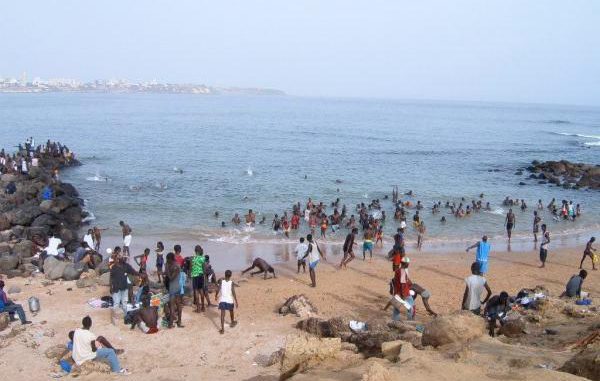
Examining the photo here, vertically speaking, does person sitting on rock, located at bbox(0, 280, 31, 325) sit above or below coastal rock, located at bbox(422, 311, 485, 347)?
below

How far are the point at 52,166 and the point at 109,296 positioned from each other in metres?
30.5

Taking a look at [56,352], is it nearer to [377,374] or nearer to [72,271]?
[72,271]

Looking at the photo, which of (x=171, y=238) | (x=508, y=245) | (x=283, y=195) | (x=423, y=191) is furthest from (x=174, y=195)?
(x=508, y=245)

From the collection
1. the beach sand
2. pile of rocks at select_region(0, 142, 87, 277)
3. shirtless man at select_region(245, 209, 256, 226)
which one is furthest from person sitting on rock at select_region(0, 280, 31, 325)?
shirtless man at select_region(245, 209, 256, 226)

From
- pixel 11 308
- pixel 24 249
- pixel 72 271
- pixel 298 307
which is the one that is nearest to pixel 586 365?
pixel 298 307

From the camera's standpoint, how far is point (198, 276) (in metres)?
13.2

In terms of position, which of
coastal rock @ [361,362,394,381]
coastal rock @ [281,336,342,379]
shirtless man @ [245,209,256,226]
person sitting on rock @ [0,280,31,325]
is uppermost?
coastal rock @ [361,362,394,381]

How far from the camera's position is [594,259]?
18.6 m

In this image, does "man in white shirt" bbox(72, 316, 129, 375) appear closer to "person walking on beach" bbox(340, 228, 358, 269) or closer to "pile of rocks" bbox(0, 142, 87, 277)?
"pile of rocks" bbox(0, 142, 87, 277)

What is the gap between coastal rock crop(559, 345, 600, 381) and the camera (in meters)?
6.85

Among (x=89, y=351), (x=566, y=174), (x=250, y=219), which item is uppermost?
(x=566, y=174)

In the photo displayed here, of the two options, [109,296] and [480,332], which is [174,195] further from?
[480,332]

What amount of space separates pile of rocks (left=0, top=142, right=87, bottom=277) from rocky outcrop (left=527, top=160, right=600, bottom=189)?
34522 millimetres

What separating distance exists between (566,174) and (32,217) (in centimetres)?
4123
